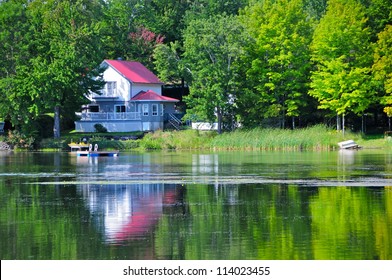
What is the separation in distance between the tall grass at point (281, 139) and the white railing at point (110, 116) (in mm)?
14343

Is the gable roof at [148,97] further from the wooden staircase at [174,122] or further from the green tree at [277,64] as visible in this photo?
the green tree at [277,64]

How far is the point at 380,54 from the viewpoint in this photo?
7500cm

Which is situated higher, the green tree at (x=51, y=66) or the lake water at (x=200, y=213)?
the green tree at (x=51, y=66)

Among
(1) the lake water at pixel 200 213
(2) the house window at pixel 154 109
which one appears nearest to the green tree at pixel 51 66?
(2) the house window at pixel 154 109

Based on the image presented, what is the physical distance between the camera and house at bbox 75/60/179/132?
88750 millimetres

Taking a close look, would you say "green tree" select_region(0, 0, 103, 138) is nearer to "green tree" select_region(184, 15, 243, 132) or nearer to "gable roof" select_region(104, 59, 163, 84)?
"gable roof" select_region(104, 59, 163, 84)

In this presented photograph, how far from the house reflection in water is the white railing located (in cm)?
4989

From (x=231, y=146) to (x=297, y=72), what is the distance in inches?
405

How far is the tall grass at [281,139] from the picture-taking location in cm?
7075

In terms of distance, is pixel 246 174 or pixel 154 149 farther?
pixel 154 149
